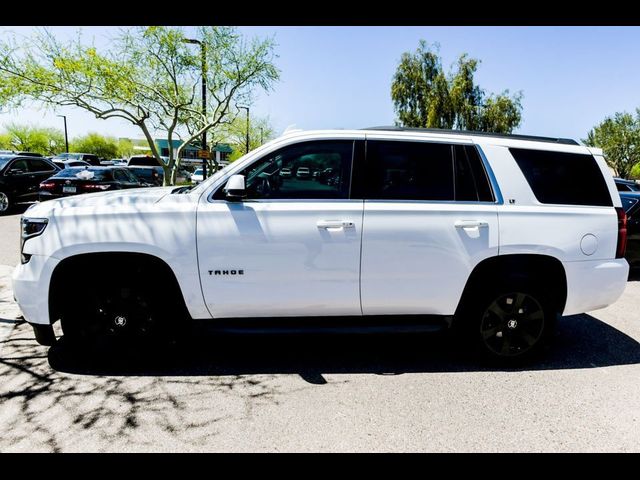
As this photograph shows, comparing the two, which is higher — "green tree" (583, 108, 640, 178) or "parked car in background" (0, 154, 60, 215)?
"green tree" (583, 108, 640, 178)

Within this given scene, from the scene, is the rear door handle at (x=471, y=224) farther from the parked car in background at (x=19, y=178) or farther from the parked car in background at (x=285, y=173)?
the parked car in background at (x=19, y=178)

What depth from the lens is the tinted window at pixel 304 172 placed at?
11.5ft

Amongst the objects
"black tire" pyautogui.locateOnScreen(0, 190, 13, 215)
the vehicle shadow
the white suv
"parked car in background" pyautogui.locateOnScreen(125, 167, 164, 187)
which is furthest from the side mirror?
"parked car in background" pyautogui.locateOnScreen(125, 167, 164, 187)

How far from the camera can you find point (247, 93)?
53.2ft

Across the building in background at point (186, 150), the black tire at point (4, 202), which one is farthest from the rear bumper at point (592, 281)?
the building in background at point (186, 150)

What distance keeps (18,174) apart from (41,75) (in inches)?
121

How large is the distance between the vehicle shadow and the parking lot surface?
0.02 meters

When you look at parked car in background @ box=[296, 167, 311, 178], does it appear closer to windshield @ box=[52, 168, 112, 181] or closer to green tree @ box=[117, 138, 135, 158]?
windshield @ box=[52, 168, 112, 181]

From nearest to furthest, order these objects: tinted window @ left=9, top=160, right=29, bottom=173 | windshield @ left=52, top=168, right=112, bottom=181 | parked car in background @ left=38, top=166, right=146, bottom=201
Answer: parked car in background @ left=38, top=166, right=146, bottom=201, windshield @ left=52, top=168, right=112, bottom=181, tinted window @ left=9, top=160, right=29, bottom=173

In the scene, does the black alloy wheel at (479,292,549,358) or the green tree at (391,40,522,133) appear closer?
the black alloy wheel at (479,292,549,358)

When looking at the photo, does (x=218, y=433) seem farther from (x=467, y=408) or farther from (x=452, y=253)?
(x=452, y=253)

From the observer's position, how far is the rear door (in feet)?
11.3
